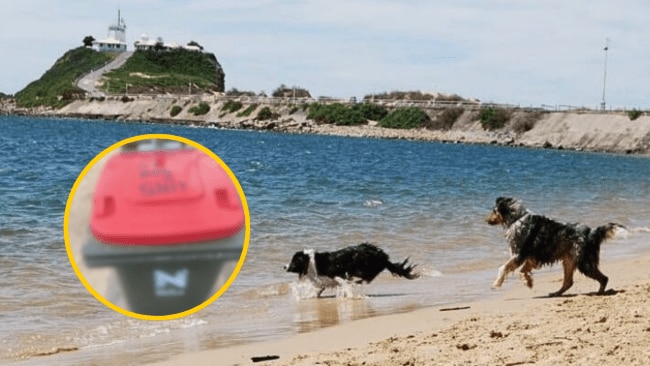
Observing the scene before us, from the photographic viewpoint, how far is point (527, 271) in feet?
33.4

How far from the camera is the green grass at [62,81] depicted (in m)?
143

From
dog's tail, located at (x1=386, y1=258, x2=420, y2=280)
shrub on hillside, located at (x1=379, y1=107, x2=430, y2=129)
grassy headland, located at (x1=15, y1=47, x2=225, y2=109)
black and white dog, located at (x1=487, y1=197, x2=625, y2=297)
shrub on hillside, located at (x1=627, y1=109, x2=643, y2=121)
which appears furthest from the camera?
grassy headland, located at (x1=15, y1=47, x2=225, y2=109)

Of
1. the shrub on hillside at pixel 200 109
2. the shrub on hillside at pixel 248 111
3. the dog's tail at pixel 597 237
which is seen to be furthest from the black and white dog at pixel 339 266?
the shrub on hillside at pixel 200 109

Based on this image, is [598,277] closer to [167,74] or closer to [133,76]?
[133,76]

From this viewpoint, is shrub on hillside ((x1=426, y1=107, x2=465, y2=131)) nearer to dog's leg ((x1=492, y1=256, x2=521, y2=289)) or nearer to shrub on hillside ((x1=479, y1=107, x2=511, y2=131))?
shrub on hillside ((x1=479, y1=107, x2=511, y2=131))

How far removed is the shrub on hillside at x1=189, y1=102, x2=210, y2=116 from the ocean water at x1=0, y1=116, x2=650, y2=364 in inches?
3289

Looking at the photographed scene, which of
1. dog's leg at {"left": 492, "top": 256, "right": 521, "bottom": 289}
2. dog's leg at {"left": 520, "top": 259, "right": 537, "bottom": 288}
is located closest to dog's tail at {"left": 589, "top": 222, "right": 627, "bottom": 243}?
dog's leg at {"left": 520, "top": 259, "right": 537, "bottom": 288}

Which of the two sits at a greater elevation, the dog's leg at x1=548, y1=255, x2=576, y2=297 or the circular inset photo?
the circular inset photo

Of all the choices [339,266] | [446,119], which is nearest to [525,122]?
[446,119]

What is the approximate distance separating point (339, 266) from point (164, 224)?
27.0 feet

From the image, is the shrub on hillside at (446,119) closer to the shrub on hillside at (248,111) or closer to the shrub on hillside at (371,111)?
the shrub on hillside at (371,111)

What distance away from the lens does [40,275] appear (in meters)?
11.1

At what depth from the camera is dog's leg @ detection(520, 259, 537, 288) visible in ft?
33.2

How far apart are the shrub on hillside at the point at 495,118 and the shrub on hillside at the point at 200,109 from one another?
4276 cm
